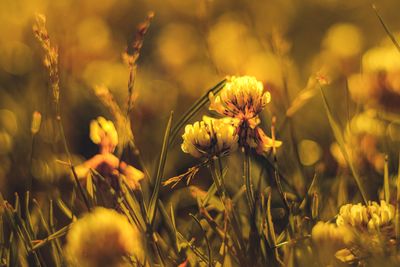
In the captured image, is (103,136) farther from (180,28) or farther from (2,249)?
(180,28)

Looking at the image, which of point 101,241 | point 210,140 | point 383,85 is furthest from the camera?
point 383,85

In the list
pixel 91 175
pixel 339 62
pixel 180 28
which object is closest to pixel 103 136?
pixel 91 175

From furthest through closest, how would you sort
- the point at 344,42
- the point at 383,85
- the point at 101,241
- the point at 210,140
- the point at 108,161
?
the point at 344,42, the point at 383,85, the point at 108,161, the point at 210,140, the point at 101,241

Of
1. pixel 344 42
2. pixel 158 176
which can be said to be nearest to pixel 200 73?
pixel 344 42

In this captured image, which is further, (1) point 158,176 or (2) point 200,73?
(2) point 200,73

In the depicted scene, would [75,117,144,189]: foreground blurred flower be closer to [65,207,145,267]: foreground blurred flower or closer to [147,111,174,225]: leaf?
[147,111,174,225]: leaf

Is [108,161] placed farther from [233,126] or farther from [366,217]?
[366,217]
